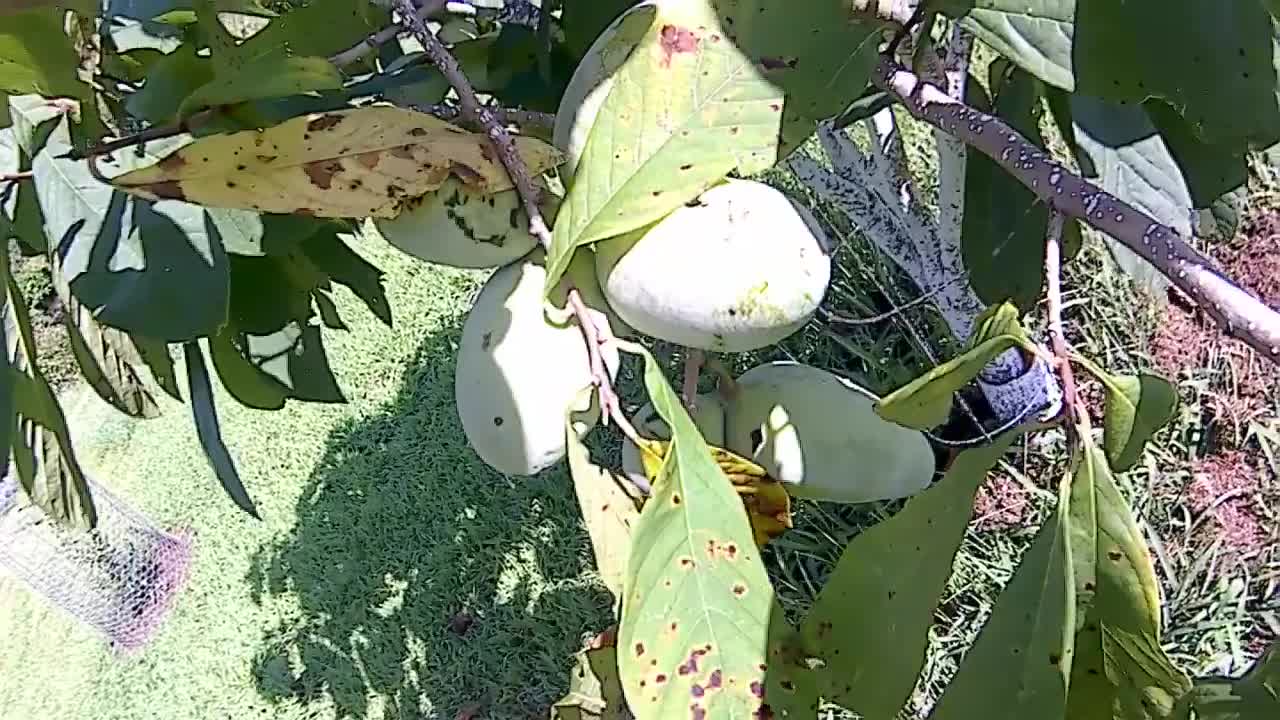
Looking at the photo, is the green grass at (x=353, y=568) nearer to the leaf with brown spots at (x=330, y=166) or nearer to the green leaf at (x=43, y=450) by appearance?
the green leaf at (x=43, y=450)

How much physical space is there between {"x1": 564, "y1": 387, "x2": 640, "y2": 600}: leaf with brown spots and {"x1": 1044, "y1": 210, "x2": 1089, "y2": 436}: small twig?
0.66 feet

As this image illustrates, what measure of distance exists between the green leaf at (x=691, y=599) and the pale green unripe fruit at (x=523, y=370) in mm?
95

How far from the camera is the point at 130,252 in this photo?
0.77 meters

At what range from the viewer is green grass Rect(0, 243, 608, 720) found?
2064 millimetres

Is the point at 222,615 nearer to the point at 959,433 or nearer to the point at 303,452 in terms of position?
the point at 303,452

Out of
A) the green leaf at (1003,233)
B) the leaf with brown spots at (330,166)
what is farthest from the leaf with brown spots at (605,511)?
the green leaf at (1003,233)

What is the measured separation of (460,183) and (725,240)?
14 centimetres

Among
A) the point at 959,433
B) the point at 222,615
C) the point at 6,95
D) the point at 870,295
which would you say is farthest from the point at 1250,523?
the point at 222,615


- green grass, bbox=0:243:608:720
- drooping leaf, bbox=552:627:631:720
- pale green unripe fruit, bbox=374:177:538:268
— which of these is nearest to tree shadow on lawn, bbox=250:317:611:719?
green grass, bbox=0:243:608:720

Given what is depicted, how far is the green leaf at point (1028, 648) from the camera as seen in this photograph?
483 mm

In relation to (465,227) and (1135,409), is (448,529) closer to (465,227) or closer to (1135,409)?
(465,227)

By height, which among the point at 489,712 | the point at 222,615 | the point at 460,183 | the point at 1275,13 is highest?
the point at 1275,13

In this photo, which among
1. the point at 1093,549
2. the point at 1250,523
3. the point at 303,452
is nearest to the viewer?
the point at 1093,549

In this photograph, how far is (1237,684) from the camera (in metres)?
0.56
